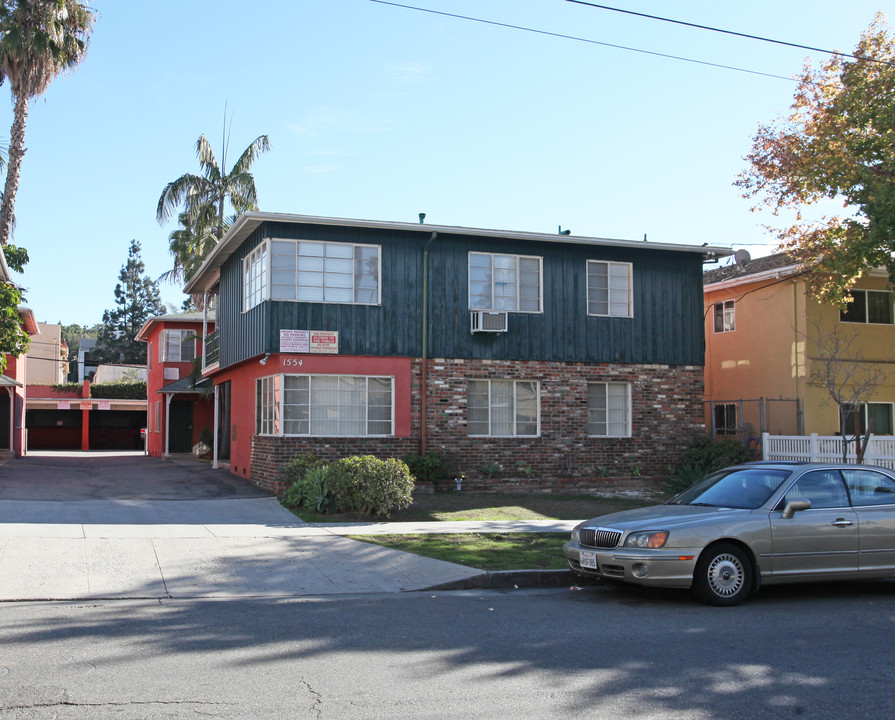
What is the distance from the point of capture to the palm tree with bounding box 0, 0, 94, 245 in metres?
25.9

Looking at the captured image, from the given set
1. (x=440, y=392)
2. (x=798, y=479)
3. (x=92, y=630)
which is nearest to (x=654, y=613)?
(x=798, y=479)

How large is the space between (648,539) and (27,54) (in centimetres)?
2490

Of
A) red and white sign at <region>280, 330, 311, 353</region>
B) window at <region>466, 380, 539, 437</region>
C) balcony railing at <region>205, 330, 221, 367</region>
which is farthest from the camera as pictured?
balcony railing at <region>205, 330, 221, 367</region>

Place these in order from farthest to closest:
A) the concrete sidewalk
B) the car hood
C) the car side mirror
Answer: the concrete sidewalk
the car side mirror
the car hood

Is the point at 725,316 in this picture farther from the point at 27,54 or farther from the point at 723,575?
the point at 27,54

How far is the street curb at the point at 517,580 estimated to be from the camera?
999 centimetres

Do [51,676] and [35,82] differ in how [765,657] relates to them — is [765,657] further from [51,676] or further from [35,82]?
[35,82]

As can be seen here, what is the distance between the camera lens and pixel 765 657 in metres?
6.75

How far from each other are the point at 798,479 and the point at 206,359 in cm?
1992

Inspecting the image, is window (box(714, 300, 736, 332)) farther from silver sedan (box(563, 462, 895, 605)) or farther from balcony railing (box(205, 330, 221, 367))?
silver sedan (box(563, 462, 895, 605))

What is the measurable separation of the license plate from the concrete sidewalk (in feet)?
4.08

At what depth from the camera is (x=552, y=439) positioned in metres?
A: 20.1

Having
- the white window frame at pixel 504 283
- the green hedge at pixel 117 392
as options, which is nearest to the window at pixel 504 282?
the white window frame at pixel 504 283

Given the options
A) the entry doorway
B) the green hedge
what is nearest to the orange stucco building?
the entry doorway
